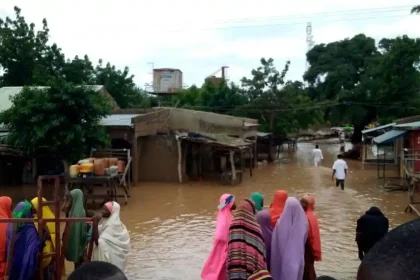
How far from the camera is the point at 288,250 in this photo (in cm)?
568

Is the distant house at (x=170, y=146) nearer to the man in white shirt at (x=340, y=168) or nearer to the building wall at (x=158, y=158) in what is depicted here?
the building wall at (x=158, y=158)

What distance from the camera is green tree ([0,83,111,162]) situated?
1453 centimetres

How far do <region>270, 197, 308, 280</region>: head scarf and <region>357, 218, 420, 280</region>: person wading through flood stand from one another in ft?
13.7

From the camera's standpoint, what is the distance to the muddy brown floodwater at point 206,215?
28.1 ft

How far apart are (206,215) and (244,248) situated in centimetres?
827

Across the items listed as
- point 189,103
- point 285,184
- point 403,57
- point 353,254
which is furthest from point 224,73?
point 353,254

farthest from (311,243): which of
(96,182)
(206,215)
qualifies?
(96,182)

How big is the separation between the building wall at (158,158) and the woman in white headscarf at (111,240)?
13.8 meters

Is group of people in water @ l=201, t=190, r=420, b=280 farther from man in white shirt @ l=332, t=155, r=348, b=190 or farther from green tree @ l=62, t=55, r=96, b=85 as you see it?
green tree @ l=62, t=55, r=96, b=85

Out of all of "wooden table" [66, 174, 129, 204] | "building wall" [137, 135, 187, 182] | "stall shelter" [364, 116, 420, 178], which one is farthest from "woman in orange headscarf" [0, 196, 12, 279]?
"building wall" [137, 135, 187, 182]

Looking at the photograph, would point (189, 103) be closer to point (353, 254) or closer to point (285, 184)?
point (285, 184)

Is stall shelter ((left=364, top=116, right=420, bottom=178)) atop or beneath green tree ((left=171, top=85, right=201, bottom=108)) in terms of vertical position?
beneath

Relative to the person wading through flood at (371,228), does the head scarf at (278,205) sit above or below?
above

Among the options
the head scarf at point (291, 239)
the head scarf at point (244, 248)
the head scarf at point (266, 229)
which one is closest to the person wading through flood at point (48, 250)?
the head scarf at point (244, 248)
